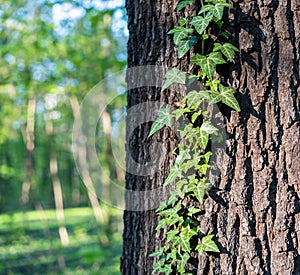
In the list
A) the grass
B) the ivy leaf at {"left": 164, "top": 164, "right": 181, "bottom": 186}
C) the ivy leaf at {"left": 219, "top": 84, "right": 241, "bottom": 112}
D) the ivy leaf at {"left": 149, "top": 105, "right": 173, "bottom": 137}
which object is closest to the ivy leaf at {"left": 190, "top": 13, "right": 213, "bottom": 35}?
the ivy leaf at {"left": 219, "top": 84, "right": 241, "bottom": 112}

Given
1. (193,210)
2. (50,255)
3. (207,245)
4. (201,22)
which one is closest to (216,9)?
(201,22)

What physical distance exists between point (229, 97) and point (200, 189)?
36 cm

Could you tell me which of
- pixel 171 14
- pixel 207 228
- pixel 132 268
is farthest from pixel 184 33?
pixel 132 268

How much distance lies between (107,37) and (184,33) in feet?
22.3

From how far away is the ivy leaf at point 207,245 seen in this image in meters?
1.70

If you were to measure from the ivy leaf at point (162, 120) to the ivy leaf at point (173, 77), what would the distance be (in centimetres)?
8

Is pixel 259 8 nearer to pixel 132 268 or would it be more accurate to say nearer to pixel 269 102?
pixel 269 102

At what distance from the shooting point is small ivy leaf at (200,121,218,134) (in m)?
1.69

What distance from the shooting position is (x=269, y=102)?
5.50 feet

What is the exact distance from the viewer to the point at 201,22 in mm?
1673

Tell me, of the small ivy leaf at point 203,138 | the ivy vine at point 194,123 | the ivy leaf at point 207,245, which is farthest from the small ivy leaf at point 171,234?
the small ivy leaf at point 203,138

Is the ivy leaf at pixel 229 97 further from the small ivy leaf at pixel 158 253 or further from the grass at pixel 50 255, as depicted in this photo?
the grass at pixel 50 255

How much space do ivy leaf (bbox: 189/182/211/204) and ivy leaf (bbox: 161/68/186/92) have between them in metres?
0.39

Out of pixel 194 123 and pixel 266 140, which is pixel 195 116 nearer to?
pixel 194 123
